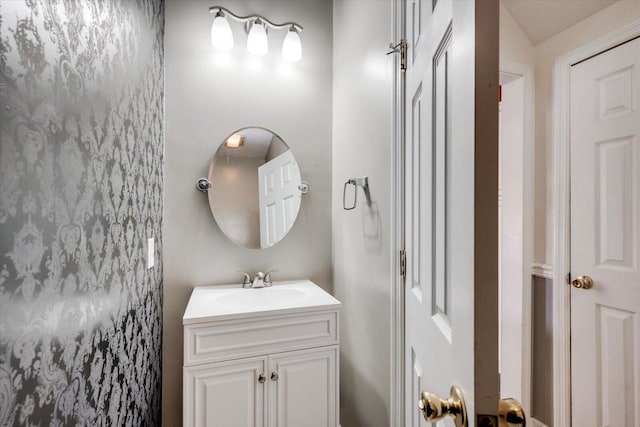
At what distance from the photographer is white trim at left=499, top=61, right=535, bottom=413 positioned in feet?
5.71

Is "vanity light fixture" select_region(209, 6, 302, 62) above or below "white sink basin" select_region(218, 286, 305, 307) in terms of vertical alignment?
above

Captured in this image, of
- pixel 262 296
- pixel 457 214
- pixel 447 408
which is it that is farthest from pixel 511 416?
pixel 262 296

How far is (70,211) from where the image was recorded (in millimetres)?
582

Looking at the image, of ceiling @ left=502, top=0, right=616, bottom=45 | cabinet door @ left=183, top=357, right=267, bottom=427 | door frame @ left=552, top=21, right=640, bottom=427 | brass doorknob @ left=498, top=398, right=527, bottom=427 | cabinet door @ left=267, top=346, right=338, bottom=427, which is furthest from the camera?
door frame @ left=552, top=21, right=640, bottom=427

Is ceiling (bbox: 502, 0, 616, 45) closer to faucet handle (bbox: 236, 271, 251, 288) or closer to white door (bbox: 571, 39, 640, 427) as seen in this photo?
white door (bbox: 571, 39, 640, 427)

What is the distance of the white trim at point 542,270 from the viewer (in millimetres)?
1663

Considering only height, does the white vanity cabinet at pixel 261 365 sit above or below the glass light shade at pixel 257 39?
below

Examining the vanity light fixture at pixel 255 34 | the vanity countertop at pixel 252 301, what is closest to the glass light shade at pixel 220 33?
the vanity light fixture at pixel 255 34

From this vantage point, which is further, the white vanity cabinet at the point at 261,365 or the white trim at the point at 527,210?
the white trim at the point at 527,210

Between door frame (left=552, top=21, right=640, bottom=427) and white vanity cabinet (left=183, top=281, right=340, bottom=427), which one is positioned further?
door frame (left=552, top=21, right=640, bottom=427)

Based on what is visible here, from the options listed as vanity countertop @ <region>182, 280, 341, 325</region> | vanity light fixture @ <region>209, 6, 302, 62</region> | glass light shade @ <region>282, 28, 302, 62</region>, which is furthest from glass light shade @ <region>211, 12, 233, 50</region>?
vanity countertop @ <region>182, 280, 341, 325</region>

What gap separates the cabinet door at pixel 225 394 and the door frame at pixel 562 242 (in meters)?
1.55

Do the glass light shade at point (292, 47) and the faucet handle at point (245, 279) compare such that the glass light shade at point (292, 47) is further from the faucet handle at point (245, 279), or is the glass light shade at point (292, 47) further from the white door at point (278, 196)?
the faucet handle at point (245, 279)

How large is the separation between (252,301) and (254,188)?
0.65 meters
